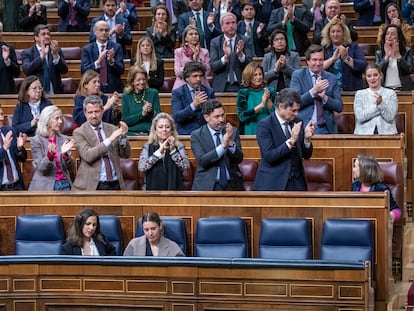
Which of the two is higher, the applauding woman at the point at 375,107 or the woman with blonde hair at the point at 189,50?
the woman with blonde hair at the point at 189,50

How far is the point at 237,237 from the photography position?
805cm

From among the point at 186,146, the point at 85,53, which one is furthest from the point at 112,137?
the point at 85,53

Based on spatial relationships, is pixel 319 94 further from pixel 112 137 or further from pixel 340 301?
pixel 340 301

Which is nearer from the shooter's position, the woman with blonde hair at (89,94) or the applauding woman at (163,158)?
the applauding woman at (163,158)

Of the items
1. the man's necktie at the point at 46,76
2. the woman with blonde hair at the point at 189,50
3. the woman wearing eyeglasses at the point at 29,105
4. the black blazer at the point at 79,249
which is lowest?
the black blazer at the point at 79,249

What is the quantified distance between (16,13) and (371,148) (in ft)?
19.6

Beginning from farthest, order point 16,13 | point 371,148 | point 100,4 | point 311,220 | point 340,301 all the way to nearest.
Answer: point 100,4 → point 16,13 → point 371,148 → point 311,220 → point 340,301

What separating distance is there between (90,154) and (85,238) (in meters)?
0.92

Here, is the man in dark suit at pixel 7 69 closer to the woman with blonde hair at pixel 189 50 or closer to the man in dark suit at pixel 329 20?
the woman with blonde hair at pixel 189 50

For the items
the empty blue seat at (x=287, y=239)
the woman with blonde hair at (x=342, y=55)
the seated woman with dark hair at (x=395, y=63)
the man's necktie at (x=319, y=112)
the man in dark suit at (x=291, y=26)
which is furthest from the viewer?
the man in dark suit at (x=291, y=26)

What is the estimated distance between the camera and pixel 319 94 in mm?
9523

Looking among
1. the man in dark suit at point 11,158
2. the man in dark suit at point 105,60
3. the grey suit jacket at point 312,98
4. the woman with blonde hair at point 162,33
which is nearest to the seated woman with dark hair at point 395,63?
the grey suit jacket at point 312,98

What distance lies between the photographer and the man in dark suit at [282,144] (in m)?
8.35

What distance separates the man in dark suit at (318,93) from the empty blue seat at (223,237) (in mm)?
1811
